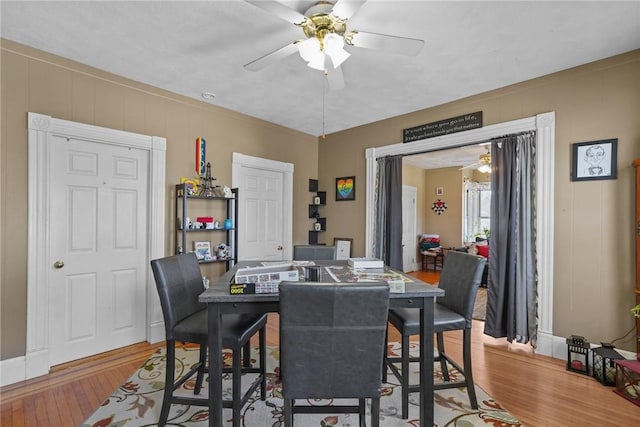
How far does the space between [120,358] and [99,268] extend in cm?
85

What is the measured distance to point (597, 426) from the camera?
6.26 feet

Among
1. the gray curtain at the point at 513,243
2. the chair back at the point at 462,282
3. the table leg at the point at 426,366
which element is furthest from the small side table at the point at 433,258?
the table leg at the point at 426,366

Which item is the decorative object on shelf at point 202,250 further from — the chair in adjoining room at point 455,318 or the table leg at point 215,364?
Result: the chair in adjoining room at point 455,318

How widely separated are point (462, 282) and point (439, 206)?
19.9 ft

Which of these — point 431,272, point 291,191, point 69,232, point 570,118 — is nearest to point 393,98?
point 570,118

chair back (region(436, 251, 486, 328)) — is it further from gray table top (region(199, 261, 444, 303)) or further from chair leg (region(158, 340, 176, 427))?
chair leg (region(158, 340, 176, 427))

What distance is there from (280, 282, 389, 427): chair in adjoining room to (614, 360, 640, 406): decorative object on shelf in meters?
2.00

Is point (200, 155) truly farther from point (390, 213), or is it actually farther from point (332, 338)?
point (332, 338)

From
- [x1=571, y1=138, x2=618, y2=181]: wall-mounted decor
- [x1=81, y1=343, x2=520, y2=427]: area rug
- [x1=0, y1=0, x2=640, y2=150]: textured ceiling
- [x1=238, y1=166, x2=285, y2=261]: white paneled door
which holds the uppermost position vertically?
[x1=0, y1=0, x2=640, y2=150]: textured ceiling

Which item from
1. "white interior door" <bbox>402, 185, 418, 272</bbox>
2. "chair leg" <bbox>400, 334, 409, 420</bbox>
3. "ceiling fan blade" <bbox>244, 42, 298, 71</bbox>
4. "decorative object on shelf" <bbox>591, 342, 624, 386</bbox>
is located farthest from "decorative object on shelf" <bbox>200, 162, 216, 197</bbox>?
"white interior door" <bbox>402, 185, 418, 272</bbox>

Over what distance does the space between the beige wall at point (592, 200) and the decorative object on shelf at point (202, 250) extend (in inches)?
138

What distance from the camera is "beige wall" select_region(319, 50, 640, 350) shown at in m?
2.54

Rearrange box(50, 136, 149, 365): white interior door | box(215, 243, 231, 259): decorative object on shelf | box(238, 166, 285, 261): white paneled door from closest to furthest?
box(50, 136, 149, 365): white interior door → box(215, 243, 231, 259): decorative object on shelf → box(238, 166, 285, 261): white paneled door

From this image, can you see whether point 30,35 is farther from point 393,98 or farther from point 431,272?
point 431,272
